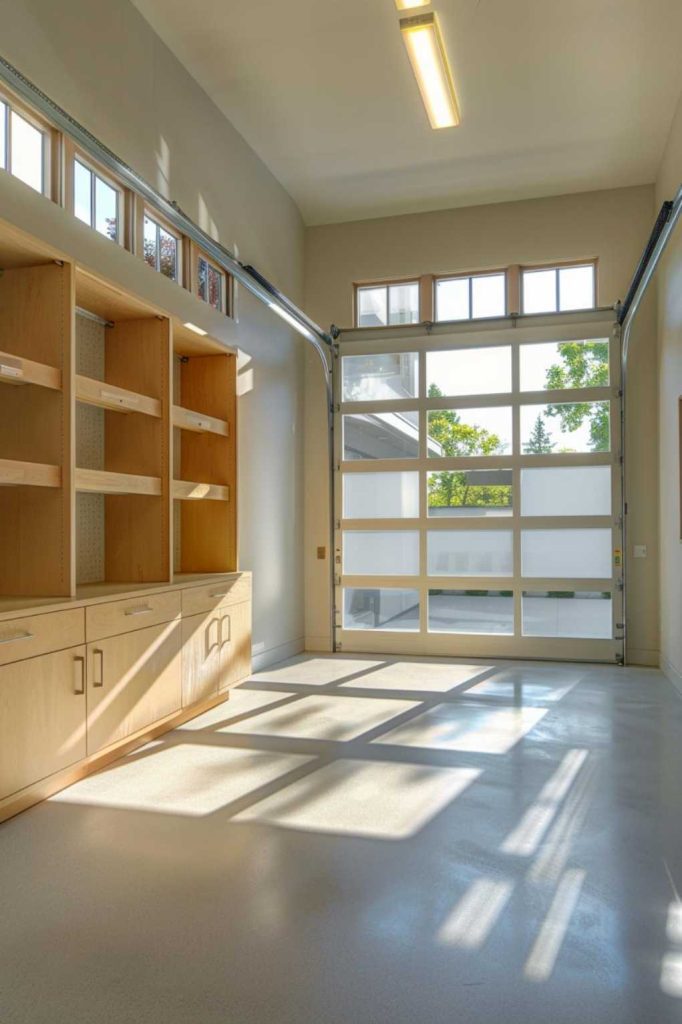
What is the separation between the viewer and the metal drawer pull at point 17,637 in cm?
288

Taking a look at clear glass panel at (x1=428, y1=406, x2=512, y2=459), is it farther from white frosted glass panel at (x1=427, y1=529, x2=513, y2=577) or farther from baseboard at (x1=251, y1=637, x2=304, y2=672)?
baseboard at (x1=251, y1=637, x2=304, y2=672)

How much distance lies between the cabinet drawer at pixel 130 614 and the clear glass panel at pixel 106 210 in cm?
218

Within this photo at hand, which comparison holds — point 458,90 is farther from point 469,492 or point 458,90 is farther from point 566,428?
point 469,492

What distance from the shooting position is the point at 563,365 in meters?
6.94

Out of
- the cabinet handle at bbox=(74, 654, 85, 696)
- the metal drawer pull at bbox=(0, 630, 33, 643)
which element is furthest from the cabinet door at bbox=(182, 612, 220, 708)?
the metal drawer pull at bbox=(0, 630, 33, 643)

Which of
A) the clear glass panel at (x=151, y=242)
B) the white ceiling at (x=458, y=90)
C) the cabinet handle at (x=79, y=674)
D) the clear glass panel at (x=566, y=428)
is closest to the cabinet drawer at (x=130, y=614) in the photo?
the cabinet handle at (x=79, y=674)

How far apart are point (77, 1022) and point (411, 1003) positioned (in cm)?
82

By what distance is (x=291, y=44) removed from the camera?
16.1ft

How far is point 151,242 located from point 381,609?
4.08m

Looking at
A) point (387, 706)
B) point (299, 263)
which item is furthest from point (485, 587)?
point (299, 263)

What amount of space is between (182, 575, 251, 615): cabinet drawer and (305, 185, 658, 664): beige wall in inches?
92.1

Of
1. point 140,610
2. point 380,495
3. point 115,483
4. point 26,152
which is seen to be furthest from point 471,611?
point 26,152

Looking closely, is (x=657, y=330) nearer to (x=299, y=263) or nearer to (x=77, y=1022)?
(x=299, y=263)

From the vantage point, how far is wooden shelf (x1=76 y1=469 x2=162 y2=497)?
3.66 meters
